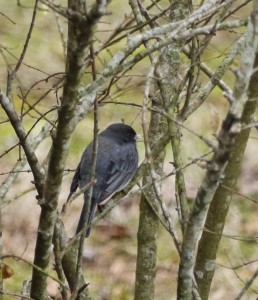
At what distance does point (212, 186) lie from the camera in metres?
2.18

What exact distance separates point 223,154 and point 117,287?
4723 mm

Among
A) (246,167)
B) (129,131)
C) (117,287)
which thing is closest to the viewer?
(129,131)

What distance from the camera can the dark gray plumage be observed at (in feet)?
17.0

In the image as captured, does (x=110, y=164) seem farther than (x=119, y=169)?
Yes

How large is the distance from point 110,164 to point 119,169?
14cm

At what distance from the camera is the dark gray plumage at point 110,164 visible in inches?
204

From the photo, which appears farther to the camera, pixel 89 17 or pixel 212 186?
pixel 212 186

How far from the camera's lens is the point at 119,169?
17.8ft

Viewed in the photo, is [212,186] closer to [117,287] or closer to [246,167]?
[117,287]

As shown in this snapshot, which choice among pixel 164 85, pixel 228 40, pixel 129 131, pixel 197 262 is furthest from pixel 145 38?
pixel 228 40

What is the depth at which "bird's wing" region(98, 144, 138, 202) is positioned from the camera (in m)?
5.18

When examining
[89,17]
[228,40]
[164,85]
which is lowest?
[89,17]

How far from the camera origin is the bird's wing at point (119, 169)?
5.18 m

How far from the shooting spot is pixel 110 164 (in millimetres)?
5551
